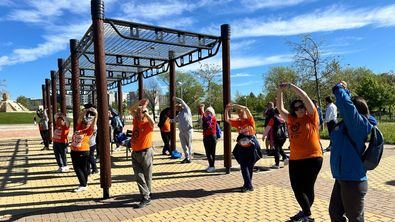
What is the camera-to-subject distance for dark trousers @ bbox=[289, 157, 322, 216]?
181 inches

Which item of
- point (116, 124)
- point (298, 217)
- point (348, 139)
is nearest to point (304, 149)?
point (298, 217)

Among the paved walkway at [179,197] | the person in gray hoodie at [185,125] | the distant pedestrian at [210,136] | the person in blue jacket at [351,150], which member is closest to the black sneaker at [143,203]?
the paved walkway at [179,197]

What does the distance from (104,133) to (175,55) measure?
5.12 metres

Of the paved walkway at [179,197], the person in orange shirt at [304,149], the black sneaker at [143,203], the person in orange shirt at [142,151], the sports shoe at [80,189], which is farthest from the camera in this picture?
the sports shoe at [80,189]

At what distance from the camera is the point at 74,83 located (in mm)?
9984

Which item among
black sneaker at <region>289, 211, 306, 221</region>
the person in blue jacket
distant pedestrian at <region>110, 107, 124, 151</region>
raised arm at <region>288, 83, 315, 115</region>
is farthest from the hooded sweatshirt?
distant pedestrian at <region>110, 107, 124, 151</region>

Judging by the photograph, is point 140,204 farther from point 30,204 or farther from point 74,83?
point 74,83

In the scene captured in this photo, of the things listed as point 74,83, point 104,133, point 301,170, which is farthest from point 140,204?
point 74,83

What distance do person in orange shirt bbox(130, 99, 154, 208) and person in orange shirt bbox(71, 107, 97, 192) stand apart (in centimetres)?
141

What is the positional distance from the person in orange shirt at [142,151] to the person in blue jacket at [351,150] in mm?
3366

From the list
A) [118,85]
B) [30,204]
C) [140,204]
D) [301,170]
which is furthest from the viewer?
[118,85]

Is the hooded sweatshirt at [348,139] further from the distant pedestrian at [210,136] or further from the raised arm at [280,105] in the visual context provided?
the distant pedestrian at [210,136]

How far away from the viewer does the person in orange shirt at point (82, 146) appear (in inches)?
274

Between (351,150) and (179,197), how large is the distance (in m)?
3.70
